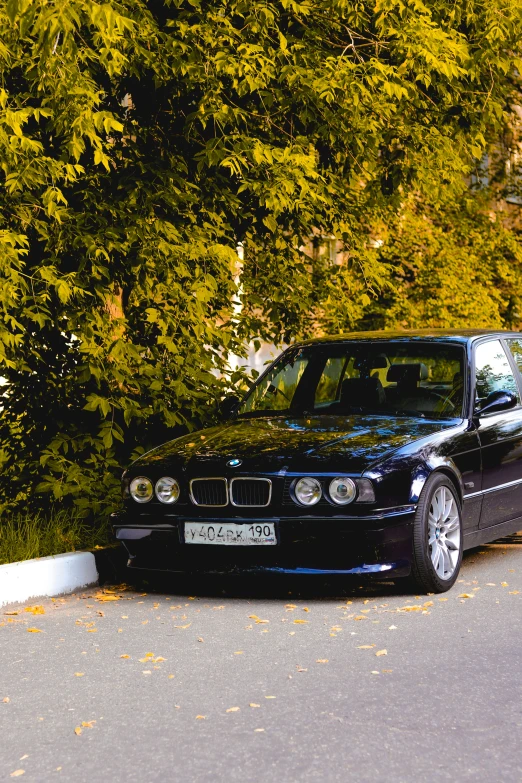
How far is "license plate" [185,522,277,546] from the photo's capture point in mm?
7387

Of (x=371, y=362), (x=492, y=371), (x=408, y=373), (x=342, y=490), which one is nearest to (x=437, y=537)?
(x=342, y=490)

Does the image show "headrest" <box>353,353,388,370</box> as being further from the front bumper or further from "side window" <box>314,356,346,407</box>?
the front bumper

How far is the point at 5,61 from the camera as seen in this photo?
27.6 ft

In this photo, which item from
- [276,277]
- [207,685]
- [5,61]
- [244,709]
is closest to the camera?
[244,709]

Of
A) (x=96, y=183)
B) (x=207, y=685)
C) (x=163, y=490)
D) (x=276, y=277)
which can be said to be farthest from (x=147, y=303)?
(x=207, y=685)

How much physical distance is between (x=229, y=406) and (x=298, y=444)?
1629 millimetres

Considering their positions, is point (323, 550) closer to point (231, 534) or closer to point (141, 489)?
point (231, 534)

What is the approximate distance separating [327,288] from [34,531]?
4176 mm

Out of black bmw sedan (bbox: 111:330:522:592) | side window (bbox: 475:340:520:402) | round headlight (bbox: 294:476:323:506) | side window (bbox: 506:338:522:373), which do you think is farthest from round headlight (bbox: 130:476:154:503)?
side window (bbox: 506:338:522:373)

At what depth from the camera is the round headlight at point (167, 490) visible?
7750mm

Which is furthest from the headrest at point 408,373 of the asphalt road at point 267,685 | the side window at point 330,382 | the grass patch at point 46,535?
the grass patch at point 46,535

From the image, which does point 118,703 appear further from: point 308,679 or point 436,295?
point 436,295

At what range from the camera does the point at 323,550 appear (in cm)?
730

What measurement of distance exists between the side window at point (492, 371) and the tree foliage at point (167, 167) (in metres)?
1.76
